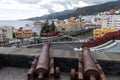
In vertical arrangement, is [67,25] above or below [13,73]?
below

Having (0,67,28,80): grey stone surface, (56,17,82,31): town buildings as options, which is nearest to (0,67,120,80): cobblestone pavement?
(0,67,28,80): grey stone surface

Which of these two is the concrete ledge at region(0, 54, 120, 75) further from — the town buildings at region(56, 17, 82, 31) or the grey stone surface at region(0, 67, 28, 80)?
the town buildings at region(56, 17, 82, 31)

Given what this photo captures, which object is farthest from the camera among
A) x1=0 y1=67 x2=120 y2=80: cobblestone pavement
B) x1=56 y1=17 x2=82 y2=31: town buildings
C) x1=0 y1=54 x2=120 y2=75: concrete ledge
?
x1=56 y1=17 x2=82 y2=31: town buildings

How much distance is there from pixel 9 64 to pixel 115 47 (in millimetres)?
14512

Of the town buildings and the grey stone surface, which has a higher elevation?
the grey stone surface

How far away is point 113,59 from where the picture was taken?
471 centimetres

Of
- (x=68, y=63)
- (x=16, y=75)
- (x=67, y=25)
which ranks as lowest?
(x=67, y=25)

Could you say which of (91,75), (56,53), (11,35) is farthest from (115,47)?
(11,35)

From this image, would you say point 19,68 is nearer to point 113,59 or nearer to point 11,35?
point 113,59

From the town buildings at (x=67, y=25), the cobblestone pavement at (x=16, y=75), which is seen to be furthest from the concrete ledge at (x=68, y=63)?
the town buildings at (x=67, y=25)

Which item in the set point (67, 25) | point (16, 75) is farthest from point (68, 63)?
point (67, 25)

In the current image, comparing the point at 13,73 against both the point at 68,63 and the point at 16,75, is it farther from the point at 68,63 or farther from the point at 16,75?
the point at 68,63

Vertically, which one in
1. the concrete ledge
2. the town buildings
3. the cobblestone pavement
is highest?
the concrete ledge

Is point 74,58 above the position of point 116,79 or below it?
above
